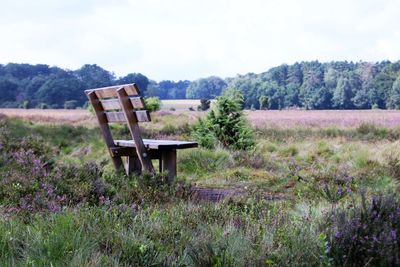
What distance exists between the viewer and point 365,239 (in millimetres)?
2854

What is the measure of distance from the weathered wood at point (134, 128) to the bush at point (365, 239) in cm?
305

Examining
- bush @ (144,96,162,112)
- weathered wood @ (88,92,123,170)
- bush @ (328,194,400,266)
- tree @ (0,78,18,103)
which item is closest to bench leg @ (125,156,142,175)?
weathered wood @ (88,92,123,170)

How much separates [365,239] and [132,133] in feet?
11.6

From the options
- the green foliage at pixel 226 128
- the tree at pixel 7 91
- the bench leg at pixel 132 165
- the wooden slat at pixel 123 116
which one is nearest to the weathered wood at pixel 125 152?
the bench leg at pixel 132 165

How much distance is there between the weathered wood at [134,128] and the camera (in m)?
5.87

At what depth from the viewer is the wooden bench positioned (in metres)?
5.84

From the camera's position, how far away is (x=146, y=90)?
261 feet

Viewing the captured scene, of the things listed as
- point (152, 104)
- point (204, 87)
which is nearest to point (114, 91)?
point (152, 104)

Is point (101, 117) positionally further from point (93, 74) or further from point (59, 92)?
point (93, 74)

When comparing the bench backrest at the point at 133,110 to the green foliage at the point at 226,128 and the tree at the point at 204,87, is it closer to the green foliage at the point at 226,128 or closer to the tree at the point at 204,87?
the green foliage at the point at 226,128

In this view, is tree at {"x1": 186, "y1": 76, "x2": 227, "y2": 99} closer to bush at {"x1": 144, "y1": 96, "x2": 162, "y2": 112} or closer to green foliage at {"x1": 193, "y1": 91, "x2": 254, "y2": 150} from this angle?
bush at {"x1": 144, "y1": 96, "x2": 162, "y2": 112}

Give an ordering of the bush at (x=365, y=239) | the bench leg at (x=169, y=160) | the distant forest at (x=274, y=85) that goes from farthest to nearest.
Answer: the distant forest at (x=274, y=85) < the bench leg at (x=169, y=160) < the bush at (x=365, y=239)

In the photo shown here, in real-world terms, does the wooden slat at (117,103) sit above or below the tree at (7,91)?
above

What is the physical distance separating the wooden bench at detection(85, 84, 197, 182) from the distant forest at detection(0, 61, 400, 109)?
6174 centimetres
